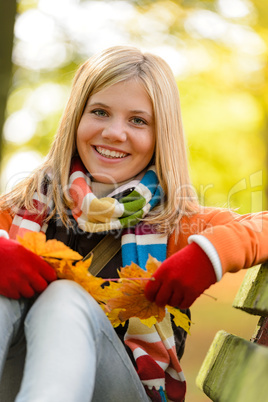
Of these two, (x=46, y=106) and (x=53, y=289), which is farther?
(x=46, y=106)

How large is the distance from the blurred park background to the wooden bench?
6.17m

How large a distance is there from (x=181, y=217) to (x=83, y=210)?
0.34 meters

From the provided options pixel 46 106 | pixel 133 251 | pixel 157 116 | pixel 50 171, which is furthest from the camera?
pixel 46 106

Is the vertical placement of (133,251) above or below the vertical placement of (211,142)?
below

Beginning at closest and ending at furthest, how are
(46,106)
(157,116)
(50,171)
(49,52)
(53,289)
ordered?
1. (53,289)
2. (157,116)
3. (50,171)
4. (49,52)
5. (46,106)

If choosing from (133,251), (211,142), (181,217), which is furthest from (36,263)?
(211,142)

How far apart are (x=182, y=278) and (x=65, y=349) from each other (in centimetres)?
36

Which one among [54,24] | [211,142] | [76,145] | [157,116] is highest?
[54,24]

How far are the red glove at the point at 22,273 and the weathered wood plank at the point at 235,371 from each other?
0.50 meters

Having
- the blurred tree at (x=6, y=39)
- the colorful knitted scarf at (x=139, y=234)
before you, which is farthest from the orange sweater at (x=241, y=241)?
the blurred tree at (x=6, y=39)

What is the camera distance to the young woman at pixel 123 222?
133 cm

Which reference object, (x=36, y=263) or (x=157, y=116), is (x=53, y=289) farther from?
(x=157, y=116)

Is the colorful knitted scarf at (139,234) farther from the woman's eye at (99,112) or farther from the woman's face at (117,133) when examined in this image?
the woman's eye at (99,112)

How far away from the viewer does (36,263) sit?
4.39 ft
